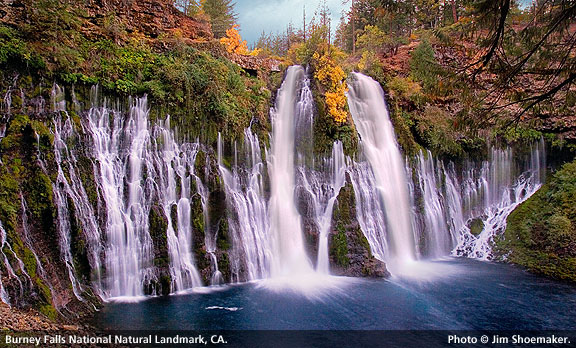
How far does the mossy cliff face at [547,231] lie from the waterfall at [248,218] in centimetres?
1104

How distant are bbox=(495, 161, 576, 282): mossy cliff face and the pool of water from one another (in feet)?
4.69

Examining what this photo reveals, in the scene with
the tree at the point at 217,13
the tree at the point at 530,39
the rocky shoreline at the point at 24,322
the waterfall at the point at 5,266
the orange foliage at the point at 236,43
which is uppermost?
the tree at the point at 217,13

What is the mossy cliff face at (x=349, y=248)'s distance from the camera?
1359 cm

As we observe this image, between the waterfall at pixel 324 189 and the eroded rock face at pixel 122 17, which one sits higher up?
the eroded rock face at pixel 122 17

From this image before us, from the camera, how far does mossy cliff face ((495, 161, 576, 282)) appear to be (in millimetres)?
14656

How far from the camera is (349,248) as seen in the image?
1391cm

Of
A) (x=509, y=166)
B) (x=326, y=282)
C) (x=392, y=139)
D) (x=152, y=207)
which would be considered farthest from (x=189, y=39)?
(x=509, y=166)

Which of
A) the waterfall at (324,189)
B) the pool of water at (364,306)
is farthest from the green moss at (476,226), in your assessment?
the waterfall at (324,189)

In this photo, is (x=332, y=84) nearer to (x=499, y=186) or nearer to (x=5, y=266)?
(x=499, y=186)

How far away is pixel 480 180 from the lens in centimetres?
1972

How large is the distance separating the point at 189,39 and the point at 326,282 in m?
11.7

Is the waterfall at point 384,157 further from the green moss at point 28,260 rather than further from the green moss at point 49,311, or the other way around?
the green moss at point 28,260

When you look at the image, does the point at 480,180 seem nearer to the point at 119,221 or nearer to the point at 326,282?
the point at 326,282

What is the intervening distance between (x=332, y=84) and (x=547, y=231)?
11402mm
